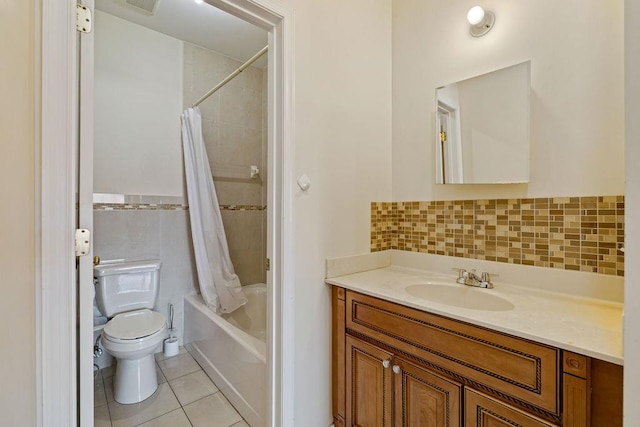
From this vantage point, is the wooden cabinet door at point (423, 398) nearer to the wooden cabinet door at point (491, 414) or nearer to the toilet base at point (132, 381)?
the wooden cabinet door at point (491, 414)

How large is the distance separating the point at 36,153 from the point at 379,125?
159 centimetres

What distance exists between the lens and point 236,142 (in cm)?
285

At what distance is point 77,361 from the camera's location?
89cm

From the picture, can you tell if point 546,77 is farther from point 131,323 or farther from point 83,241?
point 131,323

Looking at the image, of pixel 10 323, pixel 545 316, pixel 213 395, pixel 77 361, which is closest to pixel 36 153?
pixel 10 323

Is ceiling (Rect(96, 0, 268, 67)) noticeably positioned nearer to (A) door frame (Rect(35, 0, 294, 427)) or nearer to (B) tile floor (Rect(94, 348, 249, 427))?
(A) door frame (Rect(35, 0, 294, 427))

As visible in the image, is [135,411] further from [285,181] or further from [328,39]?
[328,39]

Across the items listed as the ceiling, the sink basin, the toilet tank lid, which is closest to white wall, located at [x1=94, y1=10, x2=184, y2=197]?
the ceiling

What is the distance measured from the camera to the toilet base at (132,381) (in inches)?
71.8

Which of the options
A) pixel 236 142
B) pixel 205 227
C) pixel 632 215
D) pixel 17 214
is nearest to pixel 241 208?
pixel 205 227

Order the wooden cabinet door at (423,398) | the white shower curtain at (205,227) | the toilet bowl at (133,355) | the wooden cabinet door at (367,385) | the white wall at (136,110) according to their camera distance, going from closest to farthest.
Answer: the wooden cabinet door at (423,398) → the wooden cabinet door at (367,385) → the toilet bowl at (133,355) → the white wall at (136,110) → the white shower curtain at (205,227)

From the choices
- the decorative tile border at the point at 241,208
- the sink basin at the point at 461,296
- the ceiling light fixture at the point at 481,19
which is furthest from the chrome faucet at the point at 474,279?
the decorative tile border at the point at 241,208

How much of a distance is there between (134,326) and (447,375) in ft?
6.50

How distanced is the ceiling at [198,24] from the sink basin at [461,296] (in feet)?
7.57
